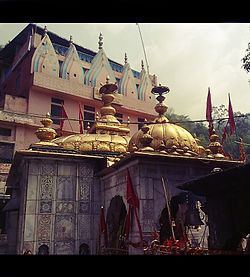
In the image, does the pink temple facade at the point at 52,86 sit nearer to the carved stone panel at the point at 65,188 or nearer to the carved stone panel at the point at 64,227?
the carved stone panel at the point at 65,188

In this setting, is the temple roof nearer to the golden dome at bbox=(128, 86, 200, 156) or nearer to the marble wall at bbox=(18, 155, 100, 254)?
the marble wall at bbox=(18, 155, 100, 254)

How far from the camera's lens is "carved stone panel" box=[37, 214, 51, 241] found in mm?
11805

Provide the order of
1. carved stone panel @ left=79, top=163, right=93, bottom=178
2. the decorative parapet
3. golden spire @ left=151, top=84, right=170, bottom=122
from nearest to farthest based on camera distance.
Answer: carved stone panel @ left=79, top=163, right=93, bottom=178 → golden spire @ left=151, top=84, right=170, bottom=122 → the decorative parapet

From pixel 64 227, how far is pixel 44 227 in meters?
0.77

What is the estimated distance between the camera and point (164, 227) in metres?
12.4

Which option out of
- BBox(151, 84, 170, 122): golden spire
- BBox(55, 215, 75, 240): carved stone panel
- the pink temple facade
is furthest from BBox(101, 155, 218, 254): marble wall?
the pink temple facade

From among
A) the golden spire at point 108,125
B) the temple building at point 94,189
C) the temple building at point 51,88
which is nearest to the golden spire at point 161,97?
the temple building at point 94,189

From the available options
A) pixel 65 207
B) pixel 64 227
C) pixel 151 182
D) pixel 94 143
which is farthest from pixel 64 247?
pixel 94 143

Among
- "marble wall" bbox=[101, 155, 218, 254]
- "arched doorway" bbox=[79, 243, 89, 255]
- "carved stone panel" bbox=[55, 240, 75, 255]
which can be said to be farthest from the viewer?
"arched doorway" bbox=[79, 243, 89, 255]

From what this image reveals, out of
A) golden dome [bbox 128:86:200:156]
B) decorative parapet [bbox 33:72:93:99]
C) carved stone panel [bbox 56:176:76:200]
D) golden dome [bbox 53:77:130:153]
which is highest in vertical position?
decorative parapet [bbox 33:72:93:99]

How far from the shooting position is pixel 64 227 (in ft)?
40.2

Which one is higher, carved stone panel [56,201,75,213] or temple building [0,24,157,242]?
temple building [0,24,157,242]

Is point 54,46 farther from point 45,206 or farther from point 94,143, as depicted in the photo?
point 45,206
